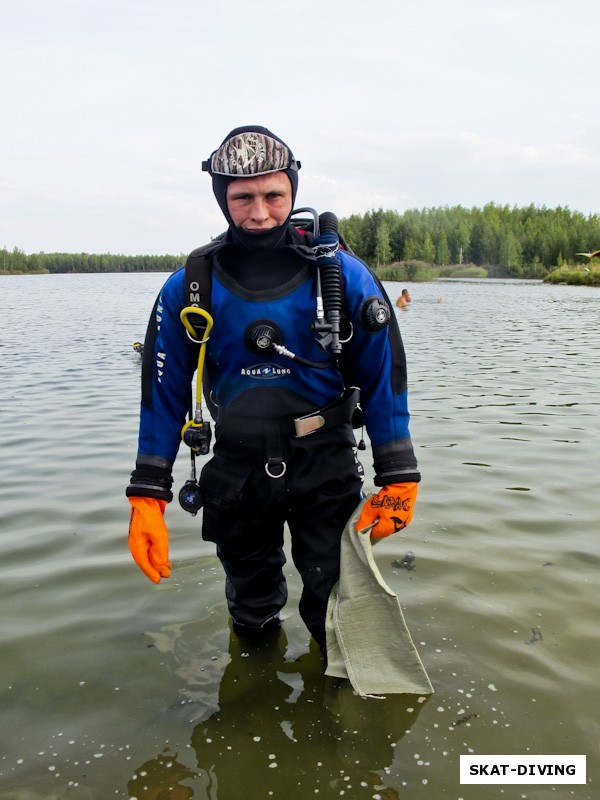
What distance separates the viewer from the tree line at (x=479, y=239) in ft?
339

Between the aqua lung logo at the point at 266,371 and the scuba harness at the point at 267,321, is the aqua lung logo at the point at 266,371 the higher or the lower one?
the lower one

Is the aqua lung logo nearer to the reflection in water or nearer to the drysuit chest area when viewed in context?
the drysuit chest area

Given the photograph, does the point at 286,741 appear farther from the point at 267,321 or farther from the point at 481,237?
the point at 481,237

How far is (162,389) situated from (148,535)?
658 millimetres

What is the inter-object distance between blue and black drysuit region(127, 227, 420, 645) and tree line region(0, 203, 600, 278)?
9432 centimetres

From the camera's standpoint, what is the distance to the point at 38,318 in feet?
90.8

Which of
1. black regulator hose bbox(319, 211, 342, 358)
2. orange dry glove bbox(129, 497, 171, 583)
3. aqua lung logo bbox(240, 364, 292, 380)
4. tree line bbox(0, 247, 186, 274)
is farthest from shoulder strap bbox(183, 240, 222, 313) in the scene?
tree line bbox(0, 247, 186, 274)

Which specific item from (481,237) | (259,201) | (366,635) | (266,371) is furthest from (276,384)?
(481,237)

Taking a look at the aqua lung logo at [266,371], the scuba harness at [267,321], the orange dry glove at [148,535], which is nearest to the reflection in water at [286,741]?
the orange dry glove at [148,535]

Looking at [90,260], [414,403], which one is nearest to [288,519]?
[414,403]

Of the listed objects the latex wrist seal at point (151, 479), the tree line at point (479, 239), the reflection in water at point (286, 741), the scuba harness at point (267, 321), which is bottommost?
the reflection in water at point (286, 741)

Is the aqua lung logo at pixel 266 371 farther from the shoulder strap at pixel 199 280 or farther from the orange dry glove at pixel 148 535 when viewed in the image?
the orange dry glove at pixel 148 535

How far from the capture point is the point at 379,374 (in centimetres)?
306

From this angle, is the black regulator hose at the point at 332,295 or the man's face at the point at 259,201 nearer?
the black regulator hose at the point at 332,295
